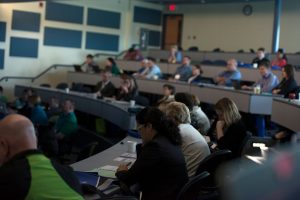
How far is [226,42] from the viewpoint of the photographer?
15.9 meters

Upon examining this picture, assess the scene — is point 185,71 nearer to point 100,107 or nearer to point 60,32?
point 100,107

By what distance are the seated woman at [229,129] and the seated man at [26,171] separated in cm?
256

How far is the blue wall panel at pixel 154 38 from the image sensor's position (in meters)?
17.0

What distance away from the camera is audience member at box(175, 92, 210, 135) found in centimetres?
505

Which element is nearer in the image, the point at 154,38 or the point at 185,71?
the point at 185,71

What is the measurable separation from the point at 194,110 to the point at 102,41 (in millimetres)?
10741

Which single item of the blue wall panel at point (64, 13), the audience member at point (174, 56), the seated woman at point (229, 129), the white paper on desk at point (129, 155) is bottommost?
the white paper on desk at point (129, 155)

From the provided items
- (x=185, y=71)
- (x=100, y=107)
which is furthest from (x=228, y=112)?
(x=185, y=71)

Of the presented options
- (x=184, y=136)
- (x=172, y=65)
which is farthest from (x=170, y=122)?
(x=172, y=65)

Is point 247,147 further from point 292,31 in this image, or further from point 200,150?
point 292,31

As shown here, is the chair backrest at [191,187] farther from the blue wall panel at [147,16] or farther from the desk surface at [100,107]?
the blue wall panel at [147,16]

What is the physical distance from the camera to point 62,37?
1446 cm

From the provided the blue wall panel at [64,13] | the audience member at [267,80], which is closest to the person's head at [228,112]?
the audience member at [267,80]

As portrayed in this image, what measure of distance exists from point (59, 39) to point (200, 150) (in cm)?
1130
